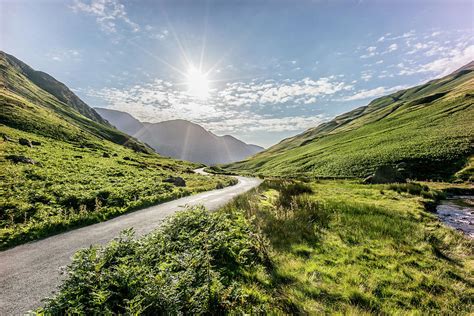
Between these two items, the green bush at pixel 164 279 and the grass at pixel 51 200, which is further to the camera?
the grass at pixel 51 200

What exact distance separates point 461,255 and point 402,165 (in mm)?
40519

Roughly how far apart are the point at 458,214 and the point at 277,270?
17341 millimetres

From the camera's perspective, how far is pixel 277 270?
25.2ft

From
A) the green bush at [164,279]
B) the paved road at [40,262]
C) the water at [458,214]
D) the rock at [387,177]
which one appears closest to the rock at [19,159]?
the paved road at [40,262]

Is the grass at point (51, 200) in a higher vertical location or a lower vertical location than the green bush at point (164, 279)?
higher

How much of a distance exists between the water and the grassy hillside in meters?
3.04

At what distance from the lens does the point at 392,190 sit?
24516 mm

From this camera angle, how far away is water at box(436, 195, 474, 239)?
13.4 meters

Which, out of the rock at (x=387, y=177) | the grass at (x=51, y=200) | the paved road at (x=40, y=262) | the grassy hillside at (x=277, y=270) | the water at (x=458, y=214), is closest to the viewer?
the grassy hillside at (x=277, y=270)

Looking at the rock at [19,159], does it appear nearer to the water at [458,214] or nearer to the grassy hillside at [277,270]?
the grassy hillside at [277,270]

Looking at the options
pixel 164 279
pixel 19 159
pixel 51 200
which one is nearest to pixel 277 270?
pixel 164 279

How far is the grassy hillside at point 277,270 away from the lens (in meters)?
4.91

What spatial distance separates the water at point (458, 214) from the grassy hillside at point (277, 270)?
3.04 metres

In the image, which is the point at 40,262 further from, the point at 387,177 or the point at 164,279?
the point at 387,177
